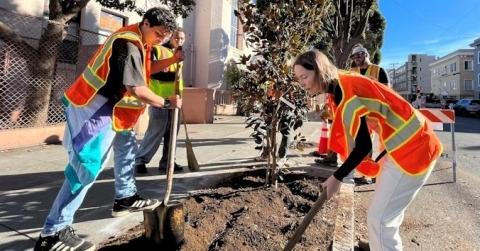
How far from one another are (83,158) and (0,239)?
911mm

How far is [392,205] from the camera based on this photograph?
2352mm

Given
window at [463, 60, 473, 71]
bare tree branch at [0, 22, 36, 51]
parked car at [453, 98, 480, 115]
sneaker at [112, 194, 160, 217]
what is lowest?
sneaker at [112, 194, 160, 217]

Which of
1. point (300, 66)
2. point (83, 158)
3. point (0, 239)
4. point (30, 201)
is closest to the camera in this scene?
point (300, 66)

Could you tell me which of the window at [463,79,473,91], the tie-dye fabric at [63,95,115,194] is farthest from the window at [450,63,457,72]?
the tie-dye fabric at [63,95,115,194]

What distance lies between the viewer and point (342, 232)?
327 centimetres

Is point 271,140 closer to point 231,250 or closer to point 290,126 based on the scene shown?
point 290,126

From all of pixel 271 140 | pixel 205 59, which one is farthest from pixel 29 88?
pixel 205 59

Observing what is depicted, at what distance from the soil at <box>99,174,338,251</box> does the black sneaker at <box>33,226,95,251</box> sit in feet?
0.48

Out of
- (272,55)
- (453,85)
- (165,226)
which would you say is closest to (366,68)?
(272,55)

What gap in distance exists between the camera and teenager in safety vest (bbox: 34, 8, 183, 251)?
2666 millimetres

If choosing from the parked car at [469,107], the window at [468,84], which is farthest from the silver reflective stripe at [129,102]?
the window at [468,84]

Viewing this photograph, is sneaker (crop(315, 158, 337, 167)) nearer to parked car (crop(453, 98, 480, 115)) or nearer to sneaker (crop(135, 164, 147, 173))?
sneaker (crop(135, 164, 147, 173))

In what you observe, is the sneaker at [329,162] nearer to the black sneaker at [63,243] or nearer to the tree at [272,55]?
the tree at [272,55]

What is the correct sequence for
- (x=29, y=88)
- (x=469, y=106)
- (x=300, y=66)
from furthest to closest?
(x=469, y=106)
(x=29, y=88)
(x=300, y=66)
